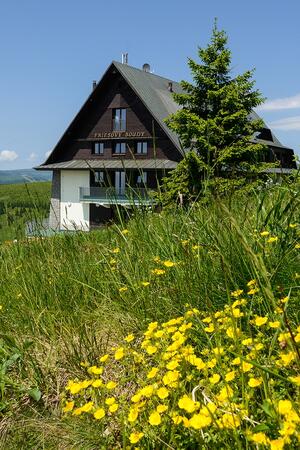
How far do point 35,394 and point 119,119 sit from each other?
36.0m

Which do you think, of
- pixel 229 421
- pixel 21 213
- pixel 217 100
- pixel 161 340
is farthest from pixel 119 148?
pixel 229 421

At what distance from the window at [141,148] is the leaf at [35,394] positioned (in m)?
34.6

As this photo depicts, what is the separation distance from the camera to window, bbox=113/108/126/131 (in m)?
37.2

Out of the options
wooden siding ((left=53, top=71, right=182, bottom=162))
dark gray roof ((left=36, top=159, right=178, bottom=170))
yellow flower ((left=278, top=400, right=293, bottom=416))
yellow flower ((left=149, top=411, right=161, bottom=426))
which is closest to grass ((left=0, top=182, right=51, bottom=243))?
yellow flower ((left=149, top=411, right=161, bottom=426))

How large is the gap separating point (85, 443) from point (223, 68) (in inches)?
1036

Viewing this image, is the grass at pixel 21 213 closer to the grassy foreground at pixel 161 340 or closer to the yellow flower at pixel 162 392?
the grassy foreground at pixel 161 340

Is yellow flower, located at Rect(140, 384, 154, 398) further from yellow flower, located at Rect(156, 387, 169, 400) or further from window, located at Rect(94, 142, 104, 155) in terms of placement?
window, located at Rect(94, 142, 104, 155)

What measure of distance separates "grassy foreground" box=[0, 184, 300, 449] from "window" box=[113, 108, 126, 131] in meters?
33.9

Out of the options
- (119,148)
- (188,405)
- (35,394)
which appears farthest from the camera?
(119,148)

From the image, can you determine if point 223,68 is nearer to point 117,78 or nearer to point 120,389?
point 117,78

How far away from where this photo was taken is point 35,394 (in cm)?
241

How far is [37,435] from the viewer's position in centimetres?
228

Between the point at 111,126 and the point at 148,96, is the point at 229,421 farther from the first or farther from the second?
the point at 111,126

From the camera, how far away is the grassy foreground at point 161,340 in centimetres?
162
